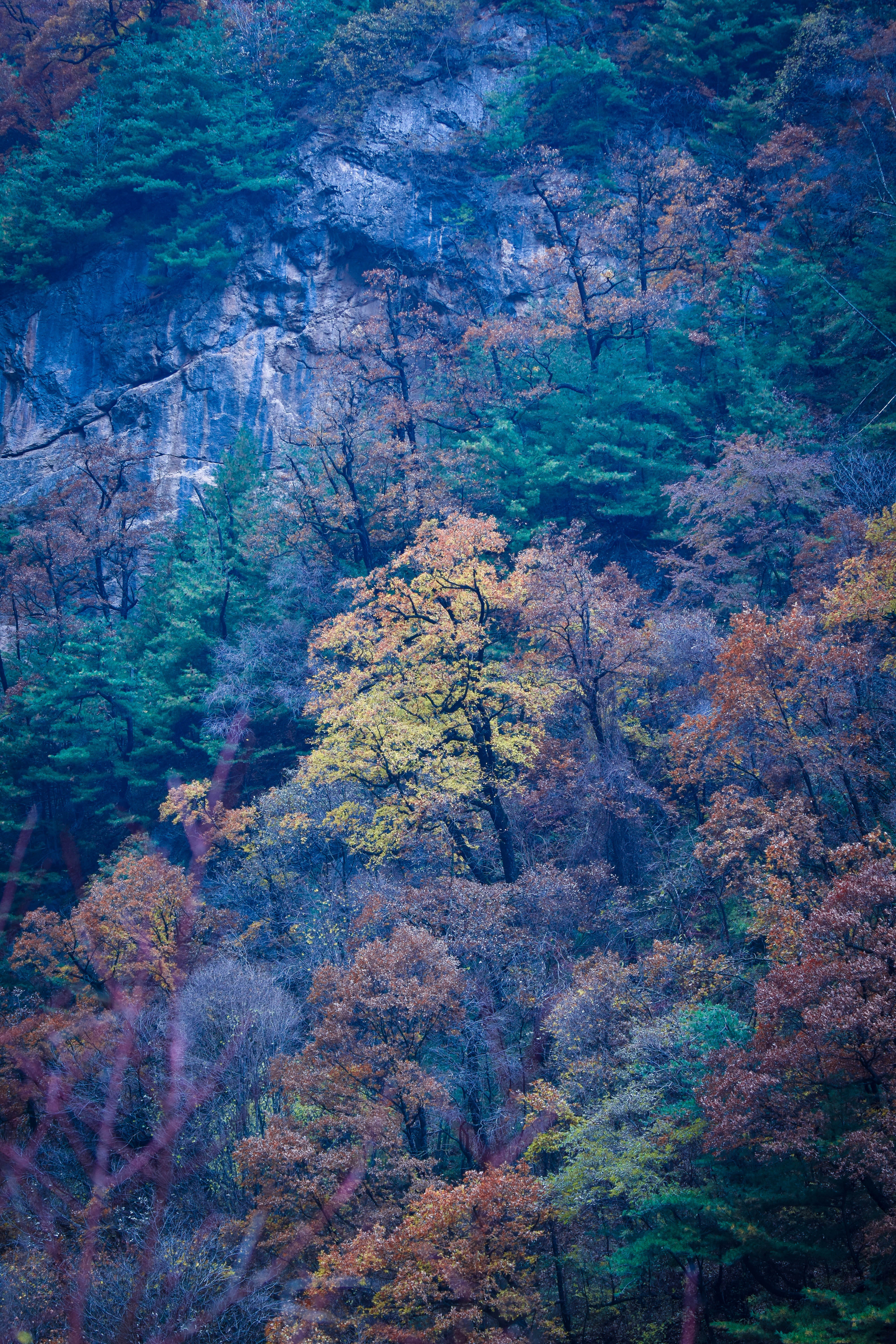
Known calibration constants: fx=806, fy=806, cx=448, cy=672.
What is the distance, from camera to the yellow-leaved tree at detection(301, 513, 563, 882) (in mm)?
17969

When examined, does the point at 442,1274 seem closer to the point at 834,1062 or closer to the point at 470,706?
the point at 834,1062

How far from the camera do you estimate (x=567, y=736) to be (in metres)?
20.3

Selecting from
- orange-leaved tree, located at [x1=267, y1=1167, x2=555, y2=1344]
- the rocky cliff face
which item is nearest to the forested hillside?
orange-leaved tree, located at [x1=267, y1=1167, x2=555, y2=1344]

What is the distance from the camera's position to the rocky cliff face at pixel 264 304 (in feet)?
111

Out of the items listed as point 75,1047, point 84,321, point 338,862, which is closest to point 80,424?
point 84,321

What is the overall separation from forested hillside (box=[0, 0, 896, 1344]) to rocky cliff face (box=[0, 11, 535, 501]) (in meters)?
0.33

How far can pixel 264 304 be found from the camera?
34.9 meters

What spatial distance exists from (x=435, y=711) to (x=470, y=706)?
2.84 feet

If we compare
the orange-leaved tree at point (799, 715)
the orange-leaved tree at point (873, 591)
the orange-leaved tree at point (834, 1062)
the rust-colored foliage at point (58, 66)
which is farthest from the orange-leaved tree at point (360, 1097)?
the rust-colored foliage at point (58, 66)

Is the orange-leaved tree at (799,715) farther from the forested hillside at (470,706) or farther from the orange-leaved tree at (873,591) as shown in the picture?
the orange-leaved tree at (873,591)

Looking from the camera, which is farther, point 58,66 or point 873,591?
point 58,66

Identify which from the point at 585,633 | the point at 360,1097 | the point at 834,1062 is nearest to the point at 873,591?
the point at 585,633

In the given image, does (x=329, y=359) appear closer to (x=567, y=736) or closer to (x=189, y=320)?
(x=189, y=320)

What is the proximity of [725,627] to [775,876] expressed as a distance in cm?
959
